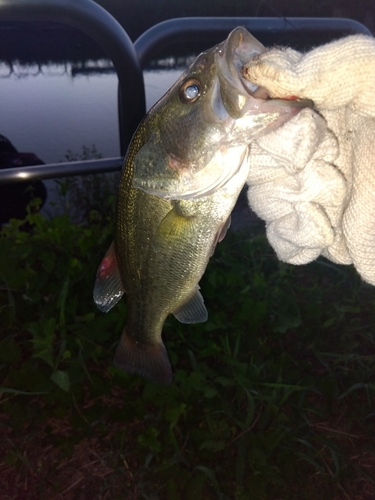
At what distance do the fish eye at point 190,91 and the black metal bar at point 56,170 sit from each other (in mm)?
1207

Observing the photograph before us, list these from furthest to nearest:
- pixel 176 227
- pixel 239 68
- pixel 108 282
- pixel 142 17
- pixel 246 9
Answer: pixel 142 17
pixel 246 9
pixel 108 282
pixel 176 227
pixel 239 68

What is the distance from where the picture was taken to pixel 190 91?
1.12 metres

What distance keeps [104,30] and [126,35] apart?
12 cm

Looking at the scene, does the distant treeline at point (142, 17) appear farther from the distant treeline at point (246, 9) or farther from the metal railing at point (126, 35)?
the metal railing at point (126, 35)

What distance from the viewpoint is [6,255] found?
2.22m

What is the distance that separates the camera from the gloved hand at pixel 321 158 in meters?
0.94

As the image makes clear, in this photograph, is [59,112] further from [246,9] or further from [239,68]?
[239,68]

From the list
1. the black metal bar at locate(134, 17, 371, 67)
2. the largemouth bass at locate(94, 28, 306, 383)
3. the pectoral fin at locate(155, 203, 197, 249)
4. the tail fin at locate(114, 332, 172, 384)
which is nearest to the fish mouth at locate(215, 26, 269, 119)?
the largemouth bass at locate(94, 28, 306, 383)

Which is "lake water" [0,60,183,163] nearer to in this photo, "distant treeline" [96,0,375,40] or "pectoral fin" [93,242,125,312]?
"distant treeline" [96,0,375,40]

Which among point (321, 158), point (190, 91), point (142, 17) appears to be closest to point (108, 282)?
point (190, 91)

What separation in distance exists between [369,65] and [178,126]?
1.60 feet

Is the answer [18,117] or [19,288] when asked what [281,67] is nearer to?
[19,288]

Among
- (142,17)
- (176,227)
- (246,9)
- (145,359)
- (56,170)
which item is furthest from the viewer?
(142,17)

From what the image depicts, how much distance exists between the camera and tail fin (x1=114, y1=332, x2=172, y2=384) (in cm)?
169
